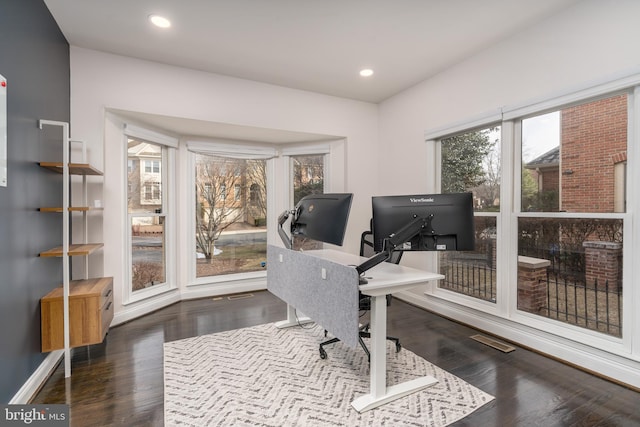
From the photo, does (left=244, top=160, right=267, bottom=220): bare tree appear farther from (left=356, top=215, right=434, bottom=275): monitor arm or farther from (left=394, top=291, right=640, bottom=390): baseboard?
(left=356, top=215, right=434, bottom=275): monitor arm

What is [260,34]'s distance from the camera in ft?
9.04

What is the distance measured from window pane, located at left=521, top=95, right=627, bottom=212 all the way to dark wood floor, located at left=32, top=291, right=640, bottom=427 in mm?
1297

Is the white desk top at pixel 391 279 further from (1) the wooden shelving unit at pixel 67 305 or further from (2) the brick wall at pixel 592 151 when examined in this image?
(1) the wooden shelving unit at pixel 67 305

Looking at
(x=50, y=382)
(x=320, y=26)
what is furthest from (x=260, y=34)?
(x=50, y=382)

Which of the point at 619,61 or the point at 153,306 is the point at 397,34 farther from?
the point at 153,306

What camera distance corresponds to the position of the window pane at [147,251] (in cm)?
363

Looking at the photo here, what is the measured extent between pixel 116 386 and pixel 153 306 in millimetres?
1611

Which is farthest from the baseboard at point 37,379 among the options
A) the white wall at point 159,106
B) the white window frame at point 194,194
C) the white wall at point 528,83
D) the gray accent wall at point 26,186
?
the white wall at point 528,83

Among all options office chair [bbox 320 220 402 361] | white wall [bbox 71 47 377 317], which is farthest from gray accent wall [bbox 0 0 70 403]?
office chair [bbox 320 220 402 361]

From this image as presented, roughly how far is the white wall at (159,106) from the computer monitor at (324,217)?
5.73ft

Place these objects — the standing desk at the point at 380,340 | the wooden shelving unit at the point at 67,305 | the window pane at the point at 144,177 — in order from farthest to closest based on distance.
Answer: the window pane at the point at 144,177
the wooden shelving unit at the point at 67,305
the standing desk at the point at 380,340

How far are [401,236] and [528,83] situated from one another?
1964 millimetres
